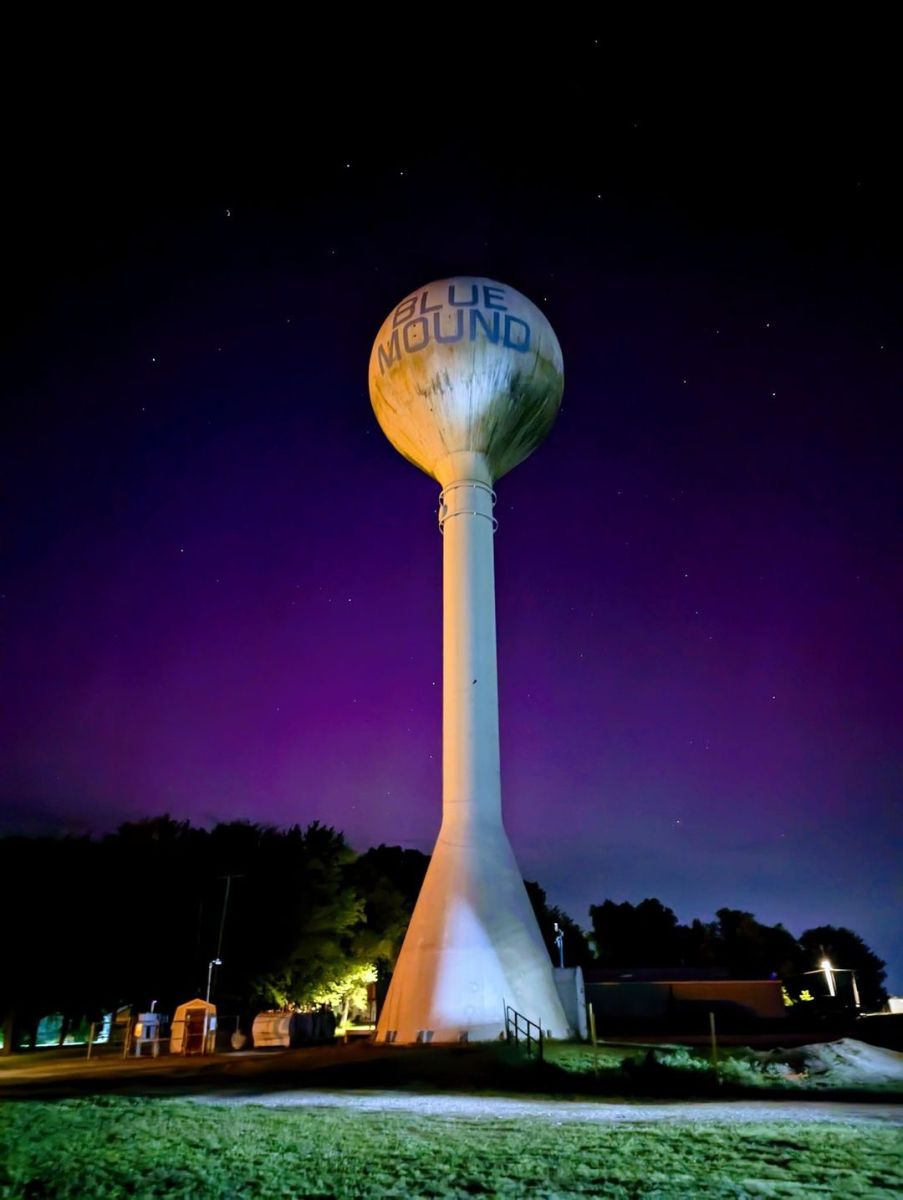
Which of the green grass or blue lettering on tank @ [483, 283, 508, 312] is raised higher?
blue lettering on tank @ [483, 283, 508, 312]

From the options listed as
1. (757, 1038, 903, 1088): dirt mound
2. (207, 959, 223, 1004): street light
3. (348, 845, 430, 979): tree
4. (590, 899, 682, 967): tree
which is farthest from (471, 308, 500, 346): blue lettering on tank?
(590, 899, 682, 967): tree

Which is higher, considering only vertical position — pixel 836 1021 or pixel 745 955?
→ pixel 745 955

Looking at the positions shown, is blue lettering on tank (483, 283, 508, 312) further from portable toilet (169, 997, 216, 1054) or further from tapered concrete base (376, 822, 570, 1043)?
portable toilet (169, 997, 216, 1054)

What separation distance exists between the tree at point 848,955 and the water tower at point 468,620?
81094 millimetres

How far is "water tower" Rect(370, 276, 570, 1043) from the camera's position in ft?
A: 80.7

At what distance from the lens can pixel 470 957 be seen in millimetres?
24547

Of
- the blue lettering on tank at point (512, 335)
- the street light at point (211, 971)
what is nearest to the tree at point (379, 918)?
the street light at point (211, 971)

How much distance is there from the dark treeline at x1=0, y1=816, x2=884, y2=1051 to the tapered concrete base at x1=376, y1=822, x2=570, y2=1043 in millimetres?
13932

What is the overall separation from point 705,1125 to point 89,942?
30521 mm

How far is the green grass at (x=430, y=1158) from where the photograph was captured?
6.61 meters

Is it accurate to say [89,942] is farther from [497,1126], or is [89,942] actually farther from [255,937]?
[497,1126]

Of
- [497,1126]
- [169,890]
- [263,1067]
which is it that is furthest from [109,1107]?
[169,890]

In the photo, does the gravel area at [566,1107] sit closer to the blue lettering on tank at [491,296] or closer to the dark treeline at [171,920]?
the dark treeline at [171,920]

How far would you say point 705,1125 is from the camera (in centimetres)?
1005
